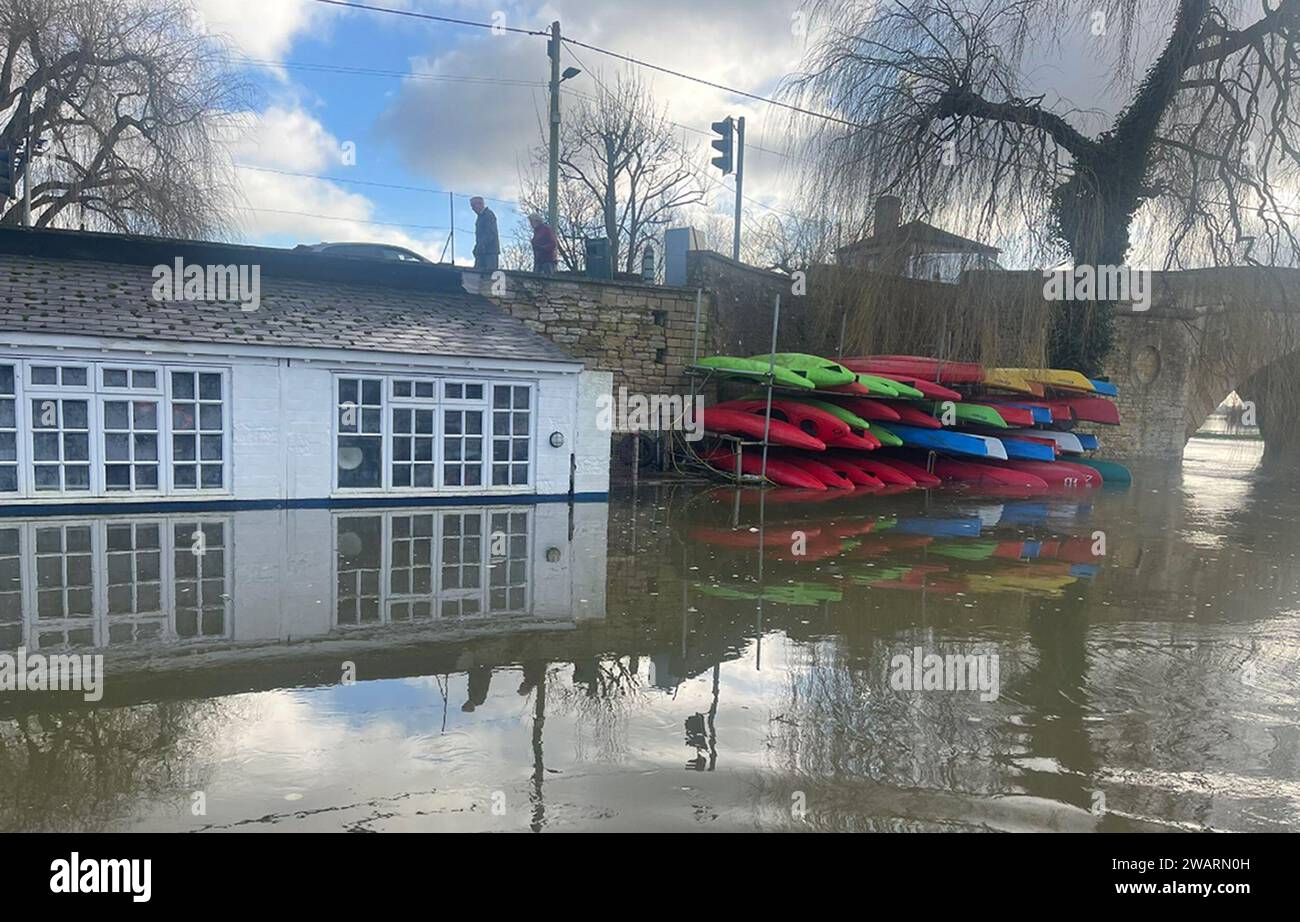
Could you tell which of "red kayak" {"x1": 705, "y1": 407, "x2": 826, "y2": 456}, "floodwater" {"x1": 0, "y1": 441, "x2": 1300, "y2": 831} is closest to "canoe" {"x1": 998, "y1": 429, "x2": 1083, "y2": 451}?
"red kayak" {"x1": 705, "y1": 407, "x2": 826, "y2": 456}

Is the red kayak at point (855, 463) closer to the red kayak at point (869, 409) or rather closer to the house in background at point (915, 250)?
the red kayak at point (869, 409)

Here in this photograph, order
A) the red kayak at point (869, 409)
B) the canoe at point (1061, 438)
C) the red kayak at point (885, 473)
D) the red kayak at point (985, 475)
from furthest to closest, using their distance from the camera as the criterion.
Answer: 1. the canoe at point (1061, 438)
2. the red kayak at point (985, 475)
3. the red kayak at point (869, 409)
4. the red kayak at point (885, 473)

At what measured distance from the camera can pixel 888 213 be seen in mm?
16453

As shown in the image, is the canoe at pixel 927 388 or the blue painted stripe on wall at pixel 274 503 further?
the canoe at pixel 927 388

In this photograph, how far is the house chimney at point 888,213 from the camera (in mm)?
16422

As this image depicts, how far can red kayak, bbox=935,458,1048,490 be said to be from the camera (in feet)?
56.0

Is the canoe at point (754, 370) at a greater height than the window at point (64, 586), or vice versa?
the canoe at point (754, 370)

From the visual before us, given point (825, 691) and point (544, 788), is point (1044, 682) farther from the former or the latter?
point (544, 788)

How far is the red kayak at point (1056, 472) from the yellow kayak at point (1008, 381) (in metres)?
1.52

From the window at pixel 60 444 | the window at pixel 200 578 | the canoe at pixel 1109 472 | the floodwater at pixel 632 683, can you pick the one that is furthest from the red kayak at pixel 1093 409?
the window at pixel 60 444

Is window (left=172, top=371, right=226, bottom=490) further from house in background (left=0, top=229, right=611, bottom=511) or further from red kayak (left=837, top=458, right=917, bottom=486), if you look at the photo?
red kayak (left=837, top=458, right=917, bottom=486)

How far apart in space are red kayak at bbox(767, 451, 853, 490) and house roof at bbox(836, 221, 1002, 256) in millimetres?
4336

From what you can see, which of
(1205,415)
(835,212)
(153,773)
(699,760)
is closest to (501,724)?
(699,760)
